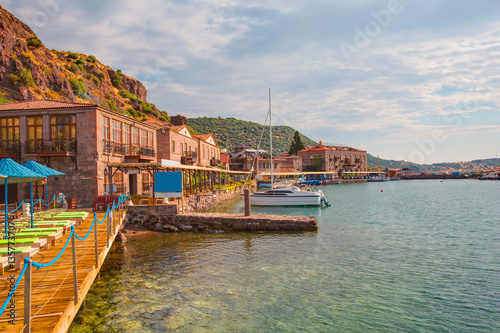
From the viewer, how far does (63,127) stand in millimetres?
24141

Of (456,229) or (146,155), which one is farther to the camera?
(146,155)

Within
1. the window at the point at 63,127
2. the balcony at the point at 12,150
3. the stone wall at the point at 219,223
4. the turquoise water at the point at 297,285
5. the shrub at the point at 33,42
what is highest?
the shrub at the point at 33,42

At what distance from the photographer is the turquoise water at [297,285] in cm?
907

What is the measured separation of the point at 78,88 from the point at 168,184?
53792 millimetres

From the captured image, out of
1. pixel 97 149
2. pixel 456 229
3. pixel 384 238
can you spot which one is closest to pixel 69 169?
pixel 97 149

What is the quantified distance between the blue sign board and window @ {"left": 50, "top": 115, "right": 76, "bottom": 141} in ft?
23.5

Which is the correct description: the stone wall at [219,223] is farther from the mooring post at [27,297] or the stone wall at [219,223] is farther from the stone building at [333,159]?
the stone building at [333,159]

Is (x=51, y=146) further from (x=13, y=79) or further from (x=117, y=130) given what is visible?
(x=13, y=79)

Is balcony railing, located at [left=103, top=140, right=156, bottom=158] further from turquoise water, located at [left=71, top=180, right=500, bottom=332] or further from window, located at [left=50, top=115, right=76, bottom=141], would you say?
turquoise water, located at [left=71, top=180, right=500, bottom=332]

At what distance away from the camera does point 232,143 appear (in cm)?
15500

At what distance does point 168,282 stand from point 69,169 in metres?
16.3

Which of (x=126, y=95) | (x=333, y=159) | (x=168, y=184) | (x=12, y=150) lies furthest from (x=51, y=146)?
(x=333, y=159)

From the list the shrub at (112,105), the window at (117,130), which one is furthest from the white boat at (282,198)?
the shrub at (112,105)

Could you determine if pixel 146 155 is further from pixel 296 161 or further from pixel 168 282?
pixel 296 161
